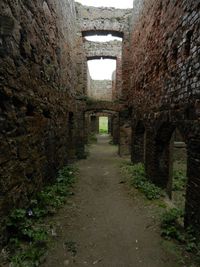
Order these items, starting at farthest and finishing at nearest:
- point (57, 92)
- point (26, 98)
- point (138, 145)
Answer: point (138, 145) < point (57, 92) < point (26, 98)

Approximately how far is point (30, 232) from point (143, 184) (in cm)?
401

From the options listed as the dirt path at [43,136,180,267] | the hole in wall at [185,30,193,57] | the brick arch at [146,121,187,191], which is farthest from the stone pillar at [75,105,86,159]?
the hole in wall at [185,30,193,57]

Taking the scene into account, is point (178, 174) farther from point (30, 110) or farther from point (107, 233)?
point (30, 110)

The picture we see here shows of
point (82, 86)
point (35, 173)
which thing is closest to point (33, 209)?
point (35, 173)

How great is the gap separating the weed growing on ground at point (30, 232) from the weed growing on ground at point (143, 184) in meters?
2.50

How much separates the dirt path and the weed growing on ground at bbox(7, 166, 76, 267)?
0.21m

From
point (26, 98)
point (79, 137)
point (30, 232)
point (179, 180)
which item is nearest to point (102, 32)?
point (79, 137)

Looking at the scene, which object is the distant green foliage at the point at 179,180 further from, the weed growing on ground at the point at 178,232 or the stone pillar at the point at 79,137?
the stone pillar at the point at 79,137

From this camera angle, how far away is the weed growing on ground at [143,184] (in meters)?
6.06

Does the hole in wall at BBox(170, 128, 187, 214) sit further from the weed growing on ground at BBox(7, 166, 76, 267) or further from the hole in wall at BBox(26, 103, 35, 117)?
the hole in wall at BBox(26, 103, 35, 117)

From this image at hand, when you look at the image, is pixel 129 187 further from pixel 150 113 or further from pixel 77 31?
pixel 77 31

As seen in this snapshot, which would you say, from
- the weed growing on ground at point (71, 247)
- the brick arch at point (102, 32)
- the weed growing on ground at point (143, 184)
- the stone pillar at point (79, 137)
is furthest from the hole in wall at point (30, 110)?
the brick arch at point (102, 32)

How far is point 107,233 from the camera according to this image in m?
4.14

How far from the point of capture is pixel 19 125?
3863 mm
